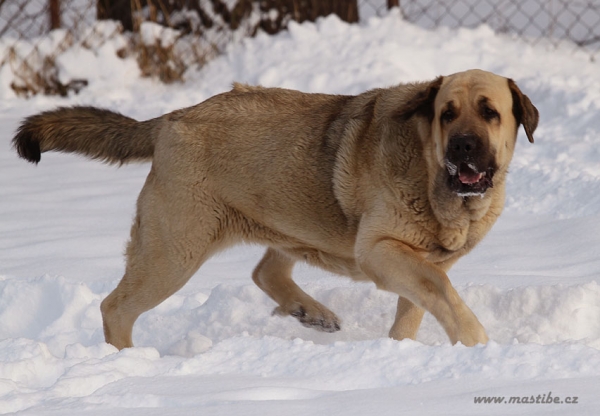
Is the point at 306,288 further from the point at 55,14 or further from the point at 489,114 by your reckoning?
the point at 55,14

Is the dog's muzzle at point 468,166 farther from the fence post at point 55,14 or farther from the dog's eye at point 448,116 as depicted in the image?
the fence post at point 55,14

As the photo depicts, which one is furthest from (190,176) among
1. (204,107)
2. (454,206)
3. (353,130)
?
(454,206)

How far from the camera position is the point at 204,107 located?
17.0 ft

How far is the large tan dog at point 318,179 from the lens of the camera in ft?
14.8

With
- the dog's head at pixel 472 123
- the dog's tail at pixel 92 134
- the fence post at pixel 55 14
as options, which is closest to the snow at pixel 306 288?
the fence post at pixel 55 14

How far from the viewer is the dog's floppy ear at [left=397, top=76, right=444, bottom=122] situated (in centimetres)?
464

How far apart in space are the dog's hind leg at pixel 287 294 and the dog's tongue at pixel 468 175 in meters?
1.21

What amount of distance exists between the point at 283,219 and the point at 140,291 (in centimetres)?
82

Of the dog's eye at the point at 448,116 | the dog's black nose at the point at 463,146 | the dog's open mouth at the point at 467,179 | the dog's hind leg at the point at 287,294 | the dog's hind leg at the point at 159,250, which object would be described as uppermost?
Result: the dog's eye at the point at 448,116

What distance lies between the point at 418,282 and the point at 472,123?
75 cm

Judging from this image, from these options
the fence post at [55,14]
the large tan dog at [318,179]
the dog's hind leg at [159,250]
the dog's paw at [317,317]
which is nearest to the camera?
the large tan dog at [318,179]

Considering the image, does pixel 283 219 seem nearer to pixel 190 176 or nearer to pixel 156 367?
pixel 190 176

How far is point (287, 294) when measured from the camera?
544cm

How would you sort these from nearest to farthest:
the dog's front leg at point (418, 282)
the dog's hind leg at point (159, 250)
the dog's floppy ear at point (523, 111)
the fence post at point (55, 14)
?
the dog's front leg at point (418, 282) → the dog's floppy ear at point (523, 111) → the dog's hind leg at point (159, 250) → the fence post at point (55, 14)
